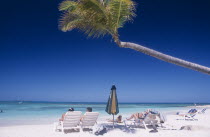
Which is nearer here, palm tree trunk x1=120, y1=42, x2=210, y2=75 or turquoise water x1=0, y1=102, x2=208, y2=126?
palm tree trunk x1=120, y1=42, x2=210, y2=75

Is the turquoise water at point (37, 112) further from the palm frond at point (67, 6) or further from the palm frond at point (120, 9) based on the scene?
the palm frond at point (120, 9)

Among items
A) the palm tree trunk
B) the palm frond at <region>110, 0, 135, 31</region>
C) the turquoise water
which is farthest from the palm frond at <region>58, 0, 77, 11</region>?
the turquoise water

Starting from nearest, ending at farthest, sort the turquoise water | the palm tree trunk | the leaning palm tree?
the palm tree trunk, the leaning palm tree, the turquoise water

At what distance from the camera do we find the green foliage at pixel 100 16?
546 centimetres

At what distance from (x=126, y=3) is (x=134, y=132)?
504cm

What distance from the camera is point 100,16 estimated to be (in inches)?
226

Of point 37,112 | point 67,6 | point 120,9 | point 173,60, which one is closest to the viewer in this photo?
point 173,60

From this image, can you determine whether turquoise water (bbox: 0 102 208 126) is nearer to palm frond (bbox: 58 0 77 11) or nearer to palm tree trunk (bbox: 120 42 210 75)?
palm frond (bbox: 58 0 77 11)

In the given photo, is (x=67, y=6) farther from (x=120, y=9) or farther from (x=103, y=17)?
(x=120, y=9)

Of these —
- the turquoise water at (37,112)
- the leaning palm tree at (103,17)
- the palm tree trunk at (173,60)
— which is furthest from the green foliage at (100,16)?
the turquoise water at (37,112)

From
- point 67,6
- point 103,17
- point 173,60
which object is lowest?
point 173,60

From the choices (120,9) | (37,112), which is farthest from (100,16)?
(37,112)

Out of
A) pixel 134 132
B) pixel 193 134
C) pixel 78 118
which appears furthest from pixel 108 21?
pixel 193 134

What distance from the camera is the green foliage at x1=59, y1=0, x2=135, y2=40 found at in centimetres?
546
